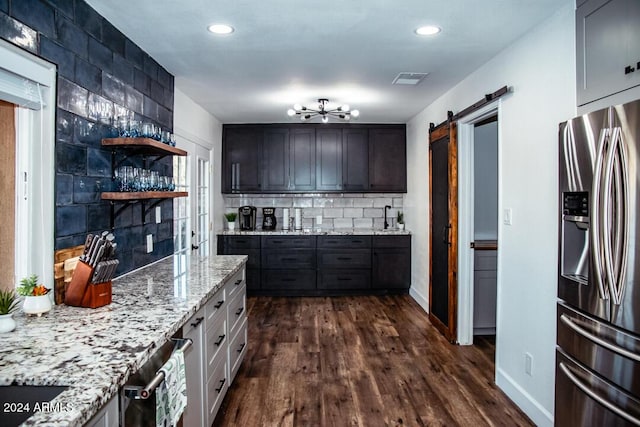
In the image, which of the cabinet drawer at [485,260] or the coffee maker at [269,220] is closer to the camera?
the cabinet drawer at [485,260]

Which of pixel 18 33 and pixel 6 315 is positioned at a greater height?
pixel 18 33

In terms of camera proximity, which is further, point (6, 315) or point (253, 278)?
point (253, 278)

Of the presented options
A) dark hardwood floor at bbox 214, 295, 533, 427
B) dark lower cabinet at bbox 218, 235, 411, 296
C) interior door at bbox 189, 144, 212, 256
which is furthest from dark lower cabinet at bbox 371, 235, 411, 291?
interior door at bbox 189, 144, 212, 256

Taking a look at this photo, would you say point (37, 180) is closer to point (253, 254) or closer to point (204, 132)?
point (204, 132)

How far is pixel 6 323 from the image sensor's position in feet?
5.14

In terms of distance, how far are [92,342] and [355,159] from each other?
493 cm

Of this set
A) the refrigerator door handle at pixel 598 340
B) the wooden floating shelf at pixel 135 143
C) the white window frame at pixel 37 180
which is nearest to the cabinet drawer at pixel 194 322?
the white window frame at pixel 37 180

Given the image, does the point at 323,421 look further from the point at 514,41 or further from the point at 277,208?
the point at 277,208

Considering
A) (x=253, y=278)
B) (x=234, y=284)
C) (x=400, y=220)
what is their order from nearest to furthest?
(x=234, y=284) → (x=253, y=278) → (x=400, y=220)

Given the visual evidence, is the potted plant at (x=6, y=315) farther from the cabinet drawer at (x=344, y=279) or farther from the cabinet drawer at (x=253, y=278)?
the cabinet drawer at (x=344, y=279)

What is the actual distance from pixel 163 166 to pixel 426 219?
3036 millimetres

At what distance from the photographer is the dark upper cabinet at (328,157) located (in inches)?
239

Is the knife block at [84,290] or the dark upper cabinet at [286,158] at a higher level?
the dark upper cabinet at [286,158]

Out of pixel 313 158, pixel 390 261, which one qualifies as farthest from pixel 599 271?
pixel 313 158
